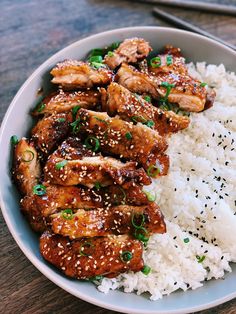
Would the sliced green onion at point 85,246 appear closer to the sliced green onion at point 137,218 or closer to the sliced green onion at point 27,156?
the sliced green onion at point 137,218

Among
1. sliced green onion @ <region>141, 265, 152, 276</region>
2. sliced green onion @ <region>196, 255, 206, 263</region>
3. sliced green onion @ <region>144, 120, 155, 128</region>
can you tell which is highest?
sliced green onion @ <region>144, 120, 155, 128</region>

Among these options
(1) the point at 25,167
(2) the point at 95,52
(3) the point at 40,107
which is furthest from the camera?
(2) the point at 95,52

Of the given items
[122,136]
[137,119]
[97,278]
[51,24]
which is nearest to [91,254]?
[97,278]

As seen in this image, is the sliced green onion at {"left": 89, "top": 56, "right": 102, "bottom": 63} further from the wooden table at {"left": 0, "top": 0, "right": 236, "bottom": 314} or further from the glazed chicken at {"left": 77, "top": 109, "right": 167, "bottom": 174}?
the wooden table at {"left": 0, "top": 0, "right": 236, "bottom": 314}

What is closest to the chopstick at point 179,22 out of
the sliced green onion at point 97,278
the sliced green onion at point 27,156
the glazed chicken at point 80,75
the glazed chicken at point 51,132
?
the glazed chicken at point 80,75

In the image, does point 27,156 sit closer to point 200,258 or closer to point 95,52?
point 95,52

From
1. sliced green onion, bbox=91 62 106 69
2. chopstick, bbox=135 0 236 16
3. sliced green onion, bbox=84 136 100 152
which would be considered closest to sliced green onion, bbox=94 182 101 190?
sliced green onion, bbox=84 136 100 152
